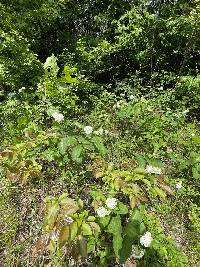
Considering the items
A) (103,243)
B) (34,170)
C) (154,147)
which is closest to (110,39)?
(154,147)

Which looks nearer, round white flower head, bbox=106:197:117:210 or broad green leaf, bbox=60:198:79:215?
broad green leaf, bbox=60:198:79:215

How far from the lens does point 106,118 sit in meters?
4.96

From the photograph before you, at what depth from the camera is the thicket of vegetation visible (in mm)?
2078

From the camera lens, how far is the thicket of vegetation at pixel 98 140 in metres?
2.08

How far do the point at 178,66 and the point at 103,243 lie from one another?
18.8 feet

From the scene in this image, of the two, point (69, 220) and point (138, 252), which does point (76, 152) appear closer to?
point (69, 220)

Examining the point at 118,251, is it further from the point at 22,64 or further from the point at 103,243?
the point at 22,64

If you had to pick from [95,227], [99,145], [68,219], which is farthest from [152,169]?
[68,219]

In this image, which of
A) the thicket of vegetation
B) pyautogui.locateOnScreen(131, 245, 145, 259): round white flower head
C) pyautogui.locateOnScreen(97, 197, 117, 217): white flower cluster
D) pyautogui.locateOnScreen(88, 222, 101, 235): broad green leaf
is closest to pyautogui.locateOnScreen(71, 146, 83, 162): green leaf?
the thicket of vegetation

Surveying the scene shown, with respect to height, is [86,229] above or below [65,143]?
below

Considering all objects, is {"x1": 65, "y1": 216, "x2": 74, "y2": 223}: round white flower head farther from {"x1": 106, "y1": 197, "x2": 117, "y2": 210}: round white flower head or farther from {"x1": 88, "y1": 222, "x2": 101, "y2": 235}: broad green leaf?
{"x1": 106, "y1": 197, "x2": 117, "y2": 210}: round white flower head

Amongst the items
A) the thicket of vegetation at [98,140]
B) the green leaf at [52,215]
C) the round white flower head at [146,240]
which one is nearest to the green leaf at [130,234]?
the thicket of vegetation at [98,140]

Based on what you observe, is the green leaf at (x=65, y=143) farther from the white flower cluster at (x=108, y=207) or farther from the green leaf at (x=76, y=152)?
the white flower cluster at (x=108, y=207)

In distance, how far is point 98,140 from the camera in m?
2.31
